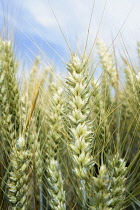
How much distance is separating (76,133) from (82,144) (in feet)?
0.24

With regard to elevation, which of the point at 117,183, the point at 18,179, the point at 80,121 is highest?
the point at 80,121

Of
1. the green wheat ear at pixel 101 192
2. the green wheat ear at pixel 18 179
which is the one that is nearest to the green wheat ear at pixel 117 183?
the green wheat ear at pixel 101 192

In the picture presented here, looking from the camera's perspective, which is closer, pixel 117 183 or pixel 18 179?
pixel 117 183

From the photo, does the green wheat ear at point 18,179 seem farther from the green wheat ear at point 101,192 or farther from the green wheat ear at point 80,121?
the green wheat ear at point 101,192

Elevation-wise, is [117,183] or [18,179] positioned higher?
[18,179]

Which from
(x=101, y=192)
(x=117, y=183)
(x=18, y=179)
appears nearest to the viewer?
(x=101, y=192)

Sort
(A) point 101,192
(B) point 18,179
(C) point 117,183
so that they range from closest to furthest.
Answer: (A) point 101,192
(C) point 117,183
(B) point 18,179

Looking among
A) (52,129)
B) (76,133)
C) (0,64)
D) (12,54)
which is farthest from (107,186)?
(12,54)

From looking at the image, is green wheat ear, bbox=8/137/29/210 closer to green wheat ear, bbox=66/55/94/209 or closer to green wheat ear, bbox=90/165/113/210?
green wheat ear, bbox=66/55/94/209

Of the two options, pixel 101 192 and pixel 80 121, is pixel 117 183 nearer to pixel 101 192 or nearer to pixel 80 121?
pixel 101 192

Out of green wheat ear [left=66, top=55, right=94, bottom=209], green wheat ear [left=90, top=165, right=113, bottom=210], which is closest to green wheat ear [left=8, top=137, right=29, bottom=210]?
green wheat ear [left=66, top=55, right=94, bottom=209]

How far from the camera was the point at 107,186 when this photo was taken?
149 centimetres

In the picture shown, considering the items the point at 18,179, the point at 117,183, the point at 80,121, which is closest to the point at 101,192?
the point at 117,183

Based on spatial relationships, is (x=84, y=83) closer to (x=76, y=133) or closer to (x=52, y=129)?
(x=76, y=133)
